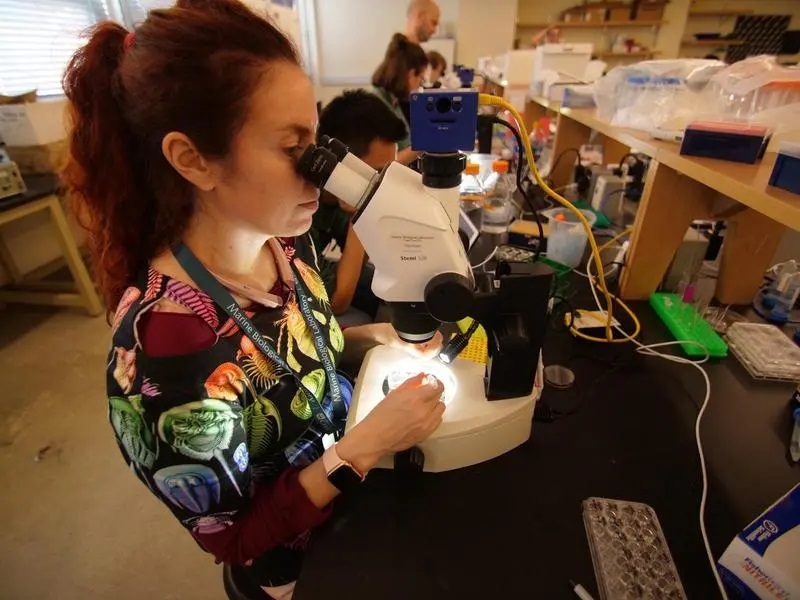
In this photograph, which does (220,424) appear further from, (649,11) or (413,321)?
(649,11)

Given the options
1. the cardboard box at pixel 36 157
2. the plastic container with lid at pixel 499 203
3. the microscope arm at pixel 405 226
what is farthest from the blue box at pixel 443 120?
the cardboard box at pixel 36 157

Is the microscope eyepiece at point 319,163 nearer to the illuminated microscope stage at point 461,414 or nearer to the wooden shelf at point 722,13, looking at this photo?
the illuminated microscope stage at point 461,414

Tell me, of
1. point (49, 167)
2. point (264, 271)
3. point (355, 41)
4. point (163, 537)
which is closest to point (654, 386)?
point (264, 271)

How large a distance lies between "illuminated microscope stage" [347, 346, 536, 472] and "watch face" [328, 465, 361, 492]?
0.05 metres

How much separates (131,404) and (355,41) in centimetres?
642

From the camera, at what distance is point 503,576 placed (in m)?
0.55

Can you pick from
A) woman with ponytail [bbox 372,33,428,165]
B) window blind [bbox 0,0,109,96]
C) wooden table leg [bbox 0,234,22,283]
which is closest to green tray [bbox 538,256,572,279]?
woman with ponytail [bbox 372,33,428,165]

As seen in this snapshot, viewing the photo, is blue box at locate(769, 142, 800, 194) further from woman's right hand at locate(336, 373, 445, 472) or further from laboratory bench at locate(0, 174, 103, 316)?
laboratory bench at locate(0, 174, 103, 316)

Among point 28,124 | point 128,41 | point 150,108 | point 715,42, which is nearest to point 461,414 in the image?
point 150,108

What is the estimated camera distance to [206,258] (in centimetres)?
71

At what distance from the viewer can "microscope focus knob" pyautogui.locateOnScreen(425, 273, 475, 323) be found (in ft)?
1.77

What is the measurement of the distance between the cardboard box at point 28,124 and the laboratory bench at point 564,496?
284cm

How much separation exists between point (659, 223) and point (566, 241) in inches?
11.6

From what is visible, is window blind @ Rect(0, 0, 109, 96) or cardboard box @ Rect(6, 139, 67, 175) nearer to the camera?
cardboard box @ Rect(6, 139, 67, 175)
